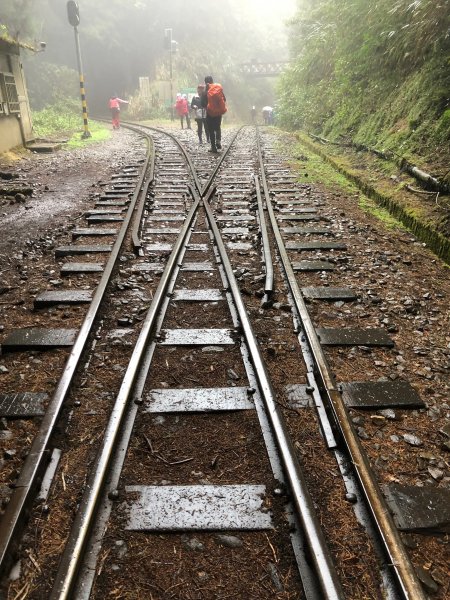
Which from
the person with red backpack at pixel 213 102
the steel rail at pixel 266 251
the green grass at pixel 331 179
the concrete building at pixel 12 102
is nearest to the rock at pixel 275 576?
the steel rail at pixel 266 251

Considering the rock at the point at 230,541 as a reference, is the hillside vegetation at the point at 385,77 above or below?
above

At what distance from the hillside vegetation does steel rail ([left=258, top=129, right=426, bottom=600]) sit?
5380mm

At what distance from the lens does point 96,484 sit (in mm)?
2375

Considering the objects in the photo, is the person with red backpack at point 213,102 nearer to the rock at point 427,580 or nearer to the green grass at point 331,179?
the green grass at point 331,179

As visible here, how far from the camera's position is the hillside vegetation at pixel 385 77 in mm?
9045

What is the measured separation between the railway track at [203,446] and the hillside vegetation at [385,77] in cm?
519

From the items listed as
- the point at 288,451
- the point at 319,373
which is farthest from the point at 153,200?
the point at 288,451

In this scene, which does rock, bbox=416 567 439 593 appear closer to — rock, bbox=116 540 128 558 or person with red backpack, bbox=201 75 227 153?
rock, bbox=116 540 128 558

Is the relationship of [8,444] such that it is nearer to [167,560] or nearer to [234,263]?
[167,560]

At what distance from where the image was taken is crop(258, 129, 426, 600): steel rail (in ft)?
6.56

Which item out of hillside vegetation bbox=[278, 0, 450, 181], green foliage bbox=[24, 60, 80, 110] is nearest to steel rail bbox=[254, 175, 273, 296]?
hillside vegetation bbox=[278, 0, 450, 181]

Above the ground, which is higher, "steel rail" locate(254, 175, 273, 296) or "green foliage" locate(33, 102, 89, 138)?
"steel rail" locate(254, 175, 273, 296)

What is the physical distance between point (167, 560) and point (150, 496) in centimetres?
38

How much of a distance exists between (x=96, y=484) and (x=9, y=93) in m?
14.8
